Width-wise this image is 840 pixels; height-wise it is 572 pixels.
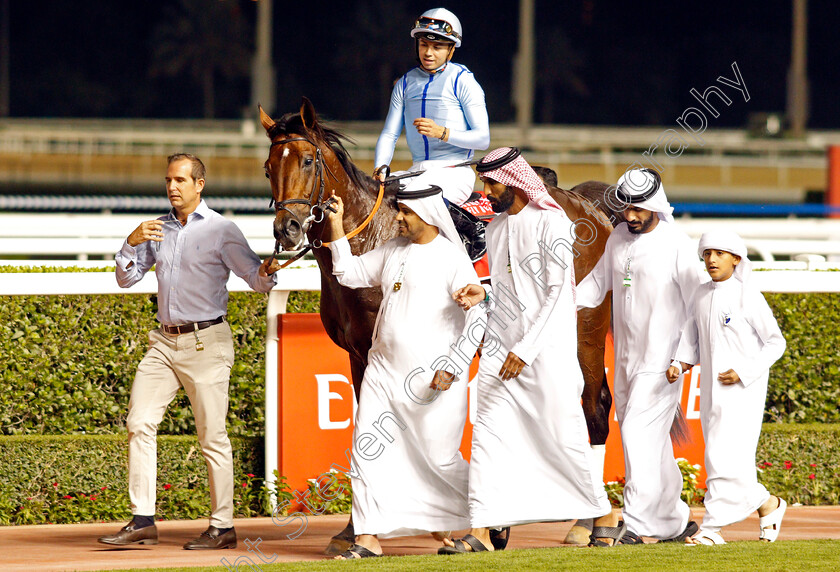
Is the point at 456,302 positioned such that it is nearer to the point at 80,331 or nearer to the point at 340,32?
the point at 80,331

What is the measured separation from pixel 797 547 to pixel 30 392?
3.80m

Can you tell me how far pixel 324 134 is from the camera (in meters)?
5.39

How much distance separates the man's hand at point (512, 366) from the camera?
5012 millimetres

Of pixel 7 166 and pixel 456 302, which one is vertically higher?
pixel 7 166

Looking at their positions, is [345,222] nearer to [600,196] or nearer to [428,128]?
[428,128]

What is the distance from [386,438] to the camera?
5047 mm

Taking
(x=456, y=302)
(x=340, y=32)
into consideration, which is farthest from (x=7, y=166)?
(x=456, y=302)

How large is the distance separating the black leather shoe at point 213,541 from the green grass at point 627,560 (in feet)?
1.11

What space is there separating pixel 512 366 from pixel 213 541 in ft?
4.99

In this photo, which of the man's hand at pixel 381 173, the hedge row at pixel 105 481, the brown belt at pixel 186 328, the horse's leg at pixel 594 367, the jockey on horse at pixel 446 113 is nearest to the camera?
the brown belt at pixel 186 328

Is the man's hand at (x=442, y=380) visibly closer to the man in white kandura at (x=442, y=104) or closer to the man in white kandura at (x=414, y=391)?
the man in white kandura at (x=414, y=391)

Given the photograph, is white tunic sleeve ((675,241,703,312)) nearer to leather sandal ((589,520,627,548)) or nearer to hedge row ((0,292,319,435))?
leather sandal ((589,520,627,548))

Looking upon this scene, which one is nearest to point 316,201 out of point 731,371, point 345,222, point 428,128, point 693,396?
point 345,222

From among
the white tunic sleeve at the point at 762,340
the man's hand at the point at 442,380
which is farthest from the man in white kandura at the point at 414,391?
the white tunic sleeve at the point at 762,340
